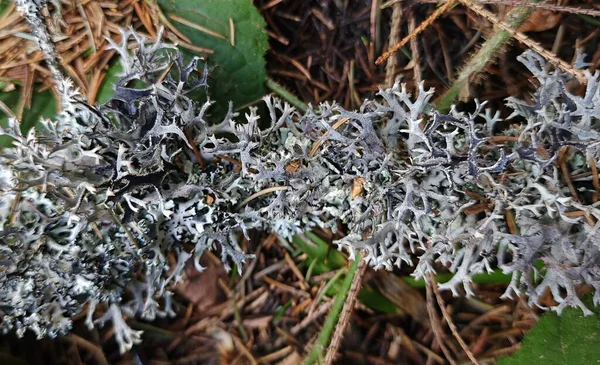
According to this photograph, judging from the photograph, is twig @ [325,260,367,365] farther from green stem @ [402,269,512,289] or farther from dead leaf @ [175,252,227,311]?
dead leaf @ [175,252,227,311]

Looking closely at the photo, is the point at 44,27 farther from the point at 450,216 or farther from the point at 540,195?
the point at 540,195

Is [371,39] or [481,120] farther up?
[371,39]

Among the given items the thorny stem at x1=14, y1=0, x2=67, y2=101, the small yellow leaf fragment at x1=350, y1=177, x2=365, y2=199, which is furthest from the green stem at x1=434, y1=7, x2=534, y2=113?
the thorny stem at x1=14, y1=0, x2=67, y2=101

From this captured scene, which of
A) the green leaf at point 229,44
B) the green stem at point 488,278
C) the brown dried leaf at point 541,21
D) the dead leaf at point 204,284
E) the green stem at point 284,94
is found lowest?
the dead leaf at point 204,284

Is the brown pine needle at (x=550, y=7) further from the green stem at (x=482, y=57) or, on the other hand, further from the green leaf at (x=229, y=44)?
the green leaf at (x=229, y=44)

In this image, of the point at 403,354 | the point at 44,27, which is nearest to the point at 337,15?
the point at 44,27

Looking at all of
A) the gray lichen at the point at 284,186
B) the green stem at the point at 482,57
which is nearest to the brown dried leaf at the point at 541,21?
the green stem at the point at 482,57
